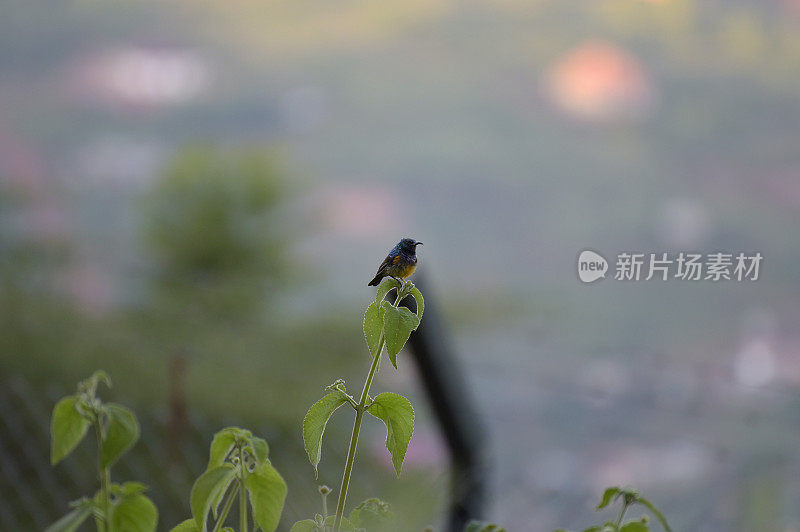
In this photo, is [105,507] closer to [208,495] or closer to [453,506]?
[208,495]

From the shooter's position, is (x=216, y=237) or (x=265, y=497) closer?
(x=265, y=497)

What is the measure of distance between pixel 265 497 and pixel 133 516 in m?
0.04

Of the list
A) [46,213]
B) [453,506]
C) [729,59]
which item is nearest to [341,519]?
[453,506]

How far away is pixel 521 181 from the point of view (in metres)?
2.62

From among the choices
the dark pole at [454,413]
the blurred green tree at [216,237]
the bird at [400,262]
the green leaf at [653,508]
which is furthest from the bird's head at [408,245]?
the blurred green tree at [216,237]

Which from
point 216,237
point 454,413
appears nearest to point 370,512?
point 454,413

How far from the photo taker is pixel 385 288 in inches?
8.9

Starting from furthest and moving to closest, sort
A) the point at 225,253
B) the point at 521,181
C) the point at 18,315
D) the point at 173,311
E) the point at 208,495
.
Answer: the point at 521,181 → the point at 225,253 → the point at 173,311 → the point at 18,315 → the point at 208,495

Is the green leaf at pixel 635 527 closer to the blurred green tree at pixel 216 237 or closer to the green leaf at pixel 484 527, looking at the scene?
the green leaf at pixel 484 527

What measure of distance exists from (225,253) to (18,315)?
2.10ft

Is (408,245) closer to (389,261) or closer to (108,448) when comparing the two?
(389,261)

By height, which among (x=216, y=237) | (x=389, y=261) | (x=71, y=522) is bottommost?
(x=71, y=522)

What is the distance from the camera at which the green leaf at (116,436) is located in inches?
9.1

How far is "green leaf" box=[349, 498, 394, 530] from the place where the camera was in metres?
0.23
